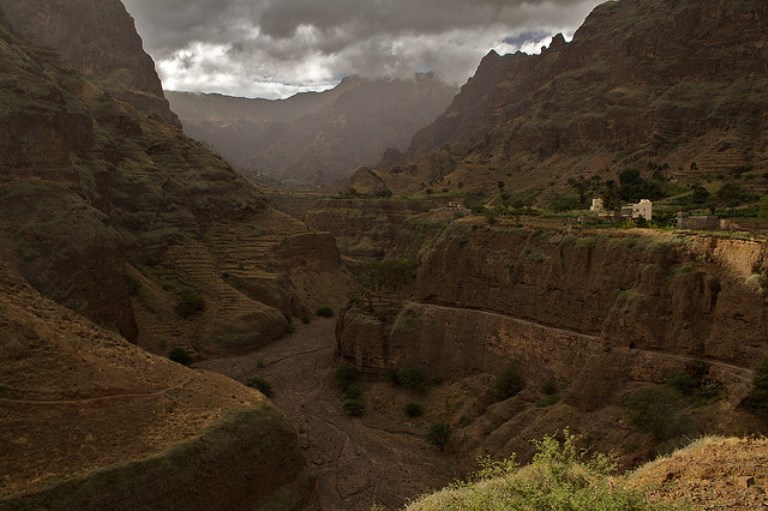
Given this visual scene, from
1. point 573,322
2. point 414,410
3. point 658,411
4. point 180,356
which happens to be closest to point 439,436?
point 414,410

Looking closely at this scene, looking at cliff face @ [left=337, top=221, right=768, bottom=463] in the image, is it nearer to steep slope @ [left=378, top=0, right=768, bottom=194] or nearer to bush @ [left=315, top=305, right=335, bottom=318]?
bush @ [left=315, top=305, right=335, bottom=318]

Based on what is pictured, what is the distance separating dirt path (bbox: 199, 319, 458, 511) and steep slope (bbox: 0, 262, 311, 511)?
3821mm

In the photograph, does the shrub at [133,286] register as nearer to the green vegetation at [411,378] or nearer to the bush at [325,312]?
A: the bush at [325,312]

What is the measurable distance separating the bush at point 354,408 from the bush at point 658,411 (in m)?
18.0

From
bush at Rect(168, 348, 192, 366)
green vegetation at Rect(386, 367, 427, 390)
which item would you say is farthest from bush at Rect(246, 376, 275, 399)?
green vegetation at Rect(386, 367, 427, 390)

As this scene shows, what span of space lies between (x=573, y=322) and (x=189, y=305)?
3500 centimetres

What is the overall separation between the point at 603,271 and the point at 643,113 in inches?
2794

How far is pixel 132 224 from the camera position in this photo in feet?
212

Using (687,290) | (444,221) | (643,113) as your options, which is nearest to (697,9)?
(643,113)

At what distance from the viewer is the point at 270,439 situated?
28266 millimetres

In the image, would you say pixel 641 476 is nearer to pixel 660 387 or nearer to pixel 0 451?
pixel 660 387

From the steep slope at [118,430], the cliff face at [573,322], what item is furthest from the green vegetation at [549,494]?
the cliff face at [573,322]

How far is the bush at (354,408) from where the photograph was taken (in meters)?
40.6

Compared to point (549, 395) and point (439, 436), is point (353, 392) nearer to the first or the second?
point (439, 436)
